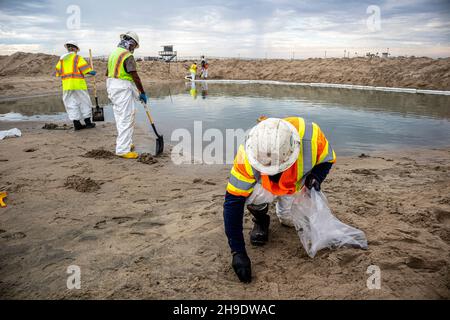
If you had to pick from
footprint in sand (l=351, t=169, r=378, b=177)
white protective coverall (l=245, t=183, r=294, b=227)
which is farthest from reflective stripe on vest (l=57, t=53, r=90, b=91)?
footprint in sand (l=351, t=169, r=378, b=177)

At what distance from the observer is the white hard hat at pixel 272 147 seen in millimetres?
1891

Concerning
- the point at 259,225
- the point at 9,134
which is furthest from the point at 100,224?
the point at 9,134

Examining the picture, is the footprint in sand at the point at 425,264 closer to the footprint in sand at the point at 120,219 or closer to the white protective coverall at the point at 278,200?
the white protective coverall at the point at 278,200

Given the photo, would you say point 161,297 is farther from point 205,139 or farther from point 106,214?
point 205,139

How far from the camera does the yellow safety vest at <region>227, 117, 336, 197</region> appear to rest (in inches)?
80.9

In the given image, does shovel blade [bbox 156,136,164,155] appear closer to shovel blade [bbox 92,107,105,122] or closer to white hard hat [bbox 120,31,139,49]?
white hard hat [bbox 120,31,139,49]

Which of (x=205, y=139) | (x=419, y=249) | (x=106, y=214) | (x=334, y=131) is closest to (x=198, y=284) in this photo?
(x=106, y=214)

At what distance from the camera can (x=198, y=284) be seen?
90.3 inches

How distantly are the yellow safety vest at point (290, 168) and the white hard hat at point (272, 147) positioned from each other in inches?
4.3

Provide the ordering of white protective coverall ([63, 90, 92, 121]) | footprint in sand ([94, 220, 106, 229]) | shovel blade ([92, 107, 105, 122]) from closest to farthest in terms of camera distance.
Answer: footprint in sand ([94, 220, 106, 229]) → white protective coverall ([63, 90, 92, 121]) → shovel blade ([92, 107, 105, 122])

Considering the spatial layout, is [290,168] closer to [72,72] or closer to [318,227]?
[318,227]

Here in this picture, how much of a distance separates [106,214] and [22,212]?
0.92 meters

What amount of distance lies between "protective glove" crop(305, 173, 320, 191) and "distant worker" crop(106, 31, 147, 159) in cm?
352

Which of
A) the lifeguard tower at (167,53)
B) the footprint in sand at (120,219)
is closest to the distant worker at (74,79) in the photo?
the footprint in sand at (120,219)
